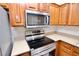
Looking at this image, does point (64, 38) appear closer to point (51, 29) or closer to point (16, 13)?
point (51, 29)

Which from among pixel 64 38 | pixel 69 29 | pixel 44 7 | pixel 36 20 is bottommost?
pixel 64 38

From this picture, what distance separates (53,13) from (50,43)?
1.20 ft

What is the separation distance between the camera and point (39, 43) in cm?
104

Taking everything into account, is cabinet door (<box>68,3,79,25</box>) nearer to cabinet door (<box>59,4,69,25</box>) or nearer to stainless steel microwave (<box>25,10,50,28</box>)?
cabinet door (<box>59,4,69,25</box>)

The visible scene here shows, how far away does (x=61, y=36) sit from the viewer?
3.28 feet

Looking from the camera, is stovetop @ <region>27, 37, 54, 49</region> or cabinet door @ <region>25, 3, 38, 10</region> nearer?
cabinet door @ <region>25, 3, 38, 10</region>

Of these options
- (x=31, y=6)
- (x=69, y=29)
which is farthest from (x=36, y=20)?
(x=69, y=29)

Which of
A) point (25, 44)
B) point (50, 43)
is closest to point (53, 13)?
point (50, 43)

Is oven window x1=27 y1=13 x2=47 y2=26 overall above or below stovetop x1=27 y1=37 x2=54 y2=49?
above

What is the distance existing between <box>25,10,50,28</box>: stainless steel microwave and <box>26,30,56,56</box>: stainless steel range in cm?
10

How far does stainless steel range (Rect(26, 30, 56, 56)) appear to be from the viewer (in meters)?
0.95

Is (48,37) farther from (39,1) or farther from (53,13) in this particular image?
(39,1)

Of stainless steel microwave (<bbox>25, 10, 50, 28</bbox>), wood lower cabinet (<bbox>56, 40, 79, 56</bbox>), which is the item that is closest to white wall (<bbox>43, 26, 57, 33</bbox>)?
stainless steel microwave (<bbox>25, 10, 50, 28</bbox>)

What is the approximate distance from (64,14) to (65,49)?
1.36 ft
